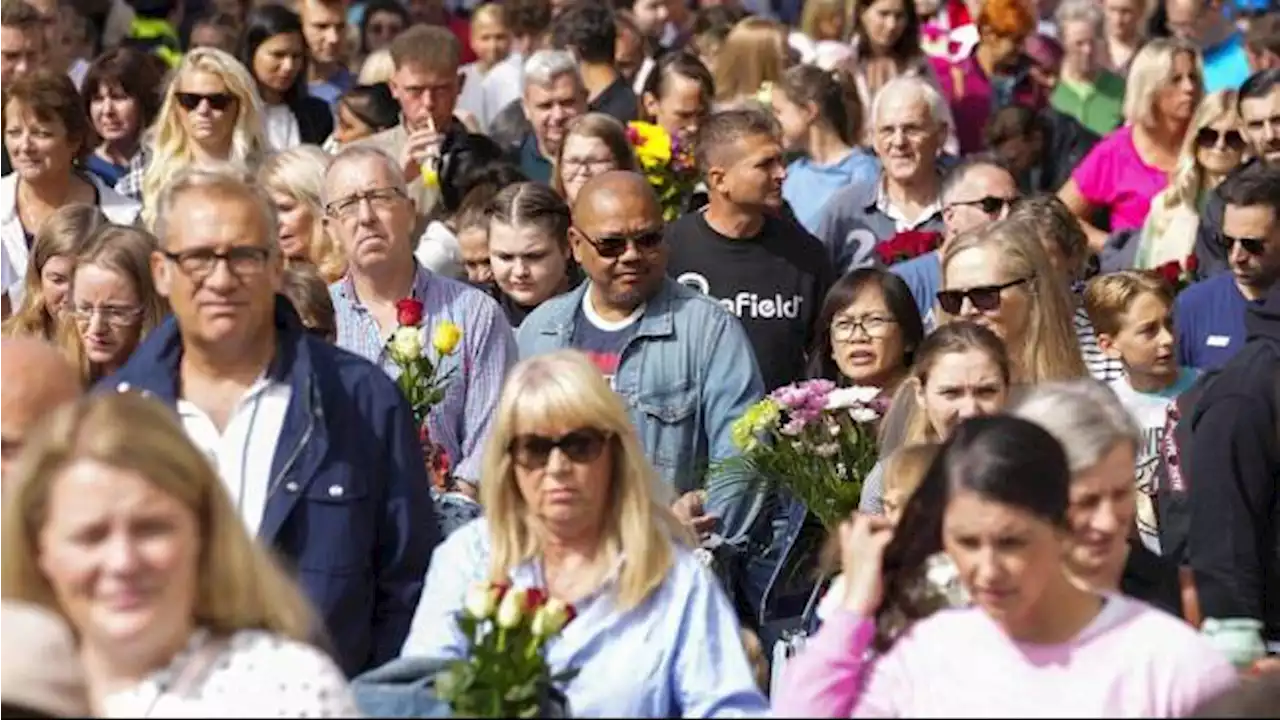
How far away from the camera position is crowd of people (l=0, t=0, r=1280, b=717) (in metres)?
6.23

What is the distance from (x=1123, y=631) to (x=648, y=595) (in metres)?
1.20

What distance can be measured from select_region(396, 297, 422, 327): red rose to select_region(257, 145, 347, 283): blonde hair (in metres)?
1.28

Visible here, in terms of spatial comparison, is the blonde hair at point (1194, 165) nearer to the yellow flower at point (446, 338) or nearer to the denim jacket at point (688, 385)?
the denim jacket at point (688, 385)

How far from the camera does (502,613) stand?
6719 millimetres

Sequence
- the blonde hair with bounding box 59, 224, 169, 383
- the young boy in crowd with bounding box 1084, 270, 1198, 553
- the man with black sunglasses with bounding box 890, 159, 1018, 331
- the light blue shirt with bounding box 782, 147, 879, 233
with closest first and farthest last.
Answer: the blonde hair with bounding box 59, 224, 169, 383 → the young boy in crowd with bounding box 1084, 270, 1198, 553 → the man with black sunglasses with bounding box 890, 159, 1018, 331 → the light blue shirt with bounding box 782, 147, 879, 233

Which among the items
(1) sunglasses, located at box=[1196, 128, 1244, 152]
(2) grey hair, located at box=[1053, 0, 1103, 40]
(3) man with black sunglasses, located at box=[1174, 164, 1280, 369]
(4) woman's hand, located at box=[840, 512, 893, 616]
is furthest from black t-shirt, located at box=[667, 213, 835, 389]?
(2) grey hair, located at box=[1053, 0, 1103, 40]

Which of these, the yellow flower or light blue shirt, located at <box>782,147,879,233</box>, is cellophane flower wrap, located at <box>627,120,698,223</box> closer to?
light blue shirt, located at <box>782,147,879,233</box>

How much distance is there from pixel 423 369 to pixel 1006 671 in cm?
368

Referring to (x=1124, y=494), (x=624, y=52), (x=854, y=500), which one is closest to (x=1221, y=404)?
(x=854, y=500)

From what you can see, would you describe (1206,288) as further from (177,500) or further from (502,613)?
(177,500)

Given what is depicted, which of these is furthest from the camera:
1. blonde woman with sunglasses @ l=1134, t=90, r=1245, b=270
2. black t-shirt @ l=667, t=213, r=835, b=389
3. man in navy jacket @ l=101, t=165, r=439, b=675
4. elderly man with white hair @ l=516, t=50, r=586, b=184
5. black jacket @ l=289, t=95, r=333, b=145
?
black jacket @ l=289, t=95, r=333, b=145

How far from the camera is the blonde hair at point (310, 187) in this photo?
11.3 metres

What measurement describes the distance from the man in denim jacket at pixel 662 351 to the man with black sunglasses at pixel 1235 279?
2087 millimetres

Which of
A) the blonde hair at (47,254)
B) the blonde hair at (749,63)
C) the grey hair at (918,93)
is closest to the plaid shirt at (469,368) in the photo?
the blonde hair at (47,254)
